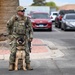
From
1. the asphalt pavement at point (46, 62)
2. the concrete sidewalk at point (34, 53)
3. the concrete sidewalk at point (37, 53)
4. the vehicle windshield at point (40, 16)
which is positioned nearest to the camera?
the asphalt pavement at point (46, 62)

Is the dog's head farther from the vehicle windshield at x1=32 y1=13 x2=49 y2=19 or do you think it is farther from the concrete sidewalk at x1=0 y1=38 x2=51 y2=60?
the vehicle windshield at x1=32 y1=13 x2=49 y2=19

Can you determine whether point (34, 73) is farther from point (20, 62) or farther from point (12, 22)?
point (12, 22)

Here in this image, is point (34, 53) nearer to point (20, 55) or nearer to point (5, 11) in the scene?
point (5, 11)

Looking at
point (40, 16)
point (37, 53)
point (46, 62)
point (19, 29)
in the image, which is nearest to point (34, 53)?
point (37, 53)

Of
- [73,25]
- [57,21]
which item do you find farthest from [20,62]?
[57,21]

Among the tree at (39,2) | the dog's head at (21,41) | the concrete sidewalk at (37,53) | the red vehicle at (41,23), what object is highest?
the dog's head at (21,41)

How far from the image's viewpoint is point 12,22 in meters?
10.9

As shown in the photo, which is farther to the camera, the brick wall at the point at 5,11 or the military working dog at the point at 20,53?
the brick wall at the point at 5,11

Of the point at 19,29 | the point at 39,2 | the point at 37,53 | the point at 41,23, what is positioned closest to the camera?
the point at 19,29

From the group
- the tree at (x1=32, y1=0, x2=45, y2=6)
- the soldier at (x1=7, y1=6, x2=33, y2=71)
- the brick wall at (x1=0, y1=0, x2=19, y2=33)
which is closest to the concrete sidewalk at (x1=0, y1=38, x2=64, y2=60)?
the brick wall at (x1=0, y1=0, x2=19, y2=33)

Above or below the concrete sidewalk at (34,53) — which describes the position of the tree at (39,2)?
below

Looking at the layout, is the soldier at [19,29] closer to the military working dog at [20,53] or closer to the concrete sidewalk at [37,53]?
the military working dog at [20,53]

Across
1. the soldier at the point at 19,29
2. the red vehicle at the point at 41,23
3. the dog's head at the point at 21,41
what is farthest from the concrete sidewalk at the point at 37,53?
the red vehicle at the point at 41,23

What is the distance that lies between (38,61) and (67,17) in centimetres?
1960
